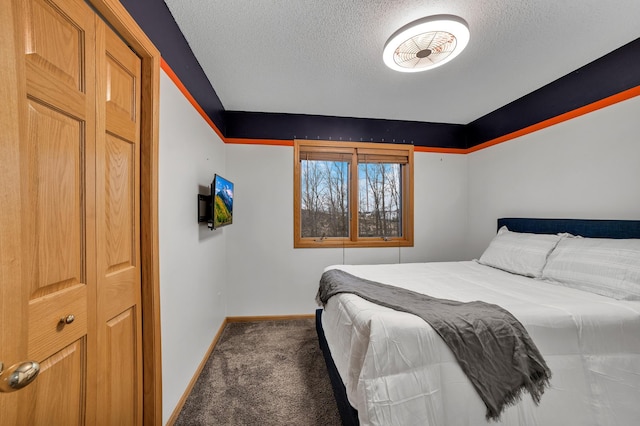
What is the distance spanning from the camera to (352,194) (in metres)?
3.50

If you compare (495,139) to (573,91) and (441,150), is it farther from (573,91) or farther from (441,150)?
(573,91)

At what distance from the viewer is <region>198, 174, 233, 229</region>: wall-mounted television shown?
2160 millimetres

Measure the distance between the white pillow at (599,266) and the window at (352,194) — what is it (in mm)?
1678

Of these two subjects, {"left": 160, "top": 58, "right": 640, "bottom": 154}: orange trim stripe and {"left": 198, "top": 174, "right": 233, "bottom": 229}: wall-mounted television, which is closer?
{"left": 160, "top": 58, "right": 640, "bottom": 154}: orange trim stripe

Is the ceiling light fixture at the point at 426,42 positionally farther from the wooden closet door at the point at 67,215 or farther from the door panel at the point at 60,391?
the door panel at the point at 60,391

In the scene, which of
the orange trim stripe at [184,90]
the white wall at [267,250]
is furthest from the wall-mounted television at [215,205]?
the white wall at [267,250]

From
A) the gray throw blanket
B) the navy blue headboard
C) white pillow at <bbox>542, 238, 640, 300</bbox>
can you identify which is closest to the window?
the navy blue headboard

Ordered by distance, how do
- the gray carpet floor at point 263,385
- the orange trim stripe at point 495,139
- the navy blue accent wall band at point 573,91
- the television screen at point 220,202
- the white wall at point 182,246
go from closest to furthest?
the white wall at point 182,246
the gray carpet floor at point 263,385
the orange trim stripe at point 495,139
the navy blue accent wall band at point 573,91
the television screen at point 220,202

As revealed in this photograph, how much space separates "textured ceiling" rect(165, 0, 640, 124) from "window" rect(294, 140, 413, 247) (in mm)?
657

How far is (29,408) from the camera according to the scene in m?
0.73

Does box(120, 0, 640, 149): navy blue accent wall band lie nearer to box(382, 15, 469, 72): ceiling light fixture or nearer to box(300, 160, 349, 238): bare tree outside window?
box(300, 160, 349, 238): bare tree outside window

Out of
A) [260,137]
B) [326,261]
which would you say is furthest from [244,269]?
[260,137]

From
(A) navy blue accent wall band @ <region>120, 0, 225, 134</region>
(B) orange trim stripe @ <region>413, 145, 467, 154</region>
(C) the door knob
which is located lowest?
(C) the door knob

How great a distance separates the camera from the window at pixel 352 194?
11.1ft
